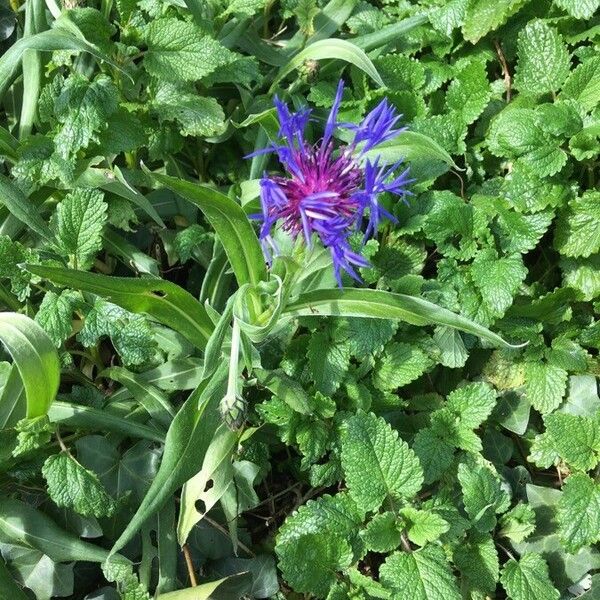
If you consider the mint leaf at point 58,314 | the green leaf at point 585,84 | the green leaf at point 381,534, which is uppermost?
the green leaf at point 585,84

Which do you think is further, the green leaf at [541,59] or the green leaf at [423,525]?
the green leaf at [541,59]

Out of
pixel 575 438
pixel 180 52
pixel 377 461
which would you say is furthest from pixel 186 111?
pixel 575 438

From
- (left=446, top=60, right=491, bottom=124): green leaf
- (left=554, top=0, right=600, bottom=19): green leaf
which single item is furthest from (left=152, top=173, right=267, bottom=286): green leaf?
(left=554, top=0, right=600, bottom=19): green leaf

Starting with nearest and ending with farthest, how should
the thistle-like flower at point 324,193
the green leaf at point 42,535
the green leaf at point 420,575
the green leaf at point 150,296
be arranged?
the thistle-like flower at point 324,193 < the green leaf at point 150,296 < the green leaf at point 420,575 < the green leaf at point 42,535

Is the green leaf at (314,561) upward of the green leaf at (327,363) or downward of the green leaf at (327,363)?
downward

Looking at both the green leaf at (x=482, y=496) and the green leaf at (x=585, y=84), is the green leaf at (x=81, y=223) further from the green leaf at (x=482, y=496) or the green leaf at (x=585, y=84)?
the green leaf at (x=585, y=84)

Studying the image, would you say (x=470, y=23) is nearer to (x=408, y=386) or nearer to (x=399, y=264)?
(x=399, y=264)

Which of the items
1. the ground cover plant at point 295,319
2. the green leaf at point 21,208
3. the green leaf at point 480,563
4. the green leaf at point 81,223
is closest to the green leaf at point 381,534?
the ground cover plant at point 295,319

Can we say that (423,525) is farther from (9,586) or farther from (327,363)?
(9,586)
